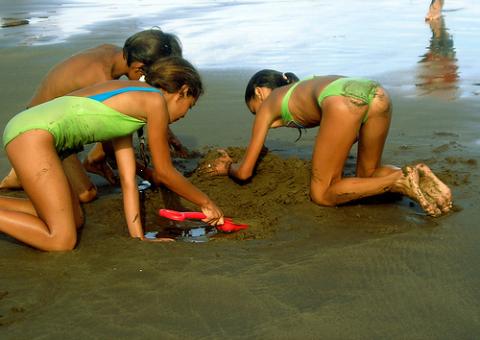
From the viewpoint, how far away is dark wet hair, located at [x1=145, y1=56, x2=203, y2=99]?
3.49 meters

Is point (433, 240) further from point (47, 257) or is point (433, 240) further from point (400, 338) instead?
point (47, 257)

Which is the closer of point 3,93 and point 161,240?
point 161,240

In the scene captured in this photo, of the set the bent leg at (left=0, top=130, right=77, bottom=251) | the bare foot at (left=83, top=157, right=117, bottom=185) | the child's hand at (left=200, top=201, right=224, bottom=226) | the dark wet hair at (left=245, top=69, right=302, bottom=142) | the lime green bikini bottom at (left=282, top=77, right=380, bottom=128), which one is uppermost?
the lime green bikini bottom at (left=282, top=77, right=380, bottom=128)

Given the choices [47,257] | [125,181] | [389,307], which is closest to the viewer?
[389,307]

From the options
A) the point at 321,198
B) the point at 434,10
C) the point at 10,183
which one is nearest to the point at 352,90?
the point at 321,198

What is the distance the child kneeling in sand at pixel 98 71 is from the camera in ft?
13.4

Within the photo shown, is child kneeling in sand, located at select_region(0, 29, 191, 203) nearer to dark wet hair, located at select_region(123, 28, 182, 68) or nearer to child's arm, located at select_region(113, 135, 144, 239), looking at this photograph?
dark wet hair, located at select_region(123, 28, 182, 68)

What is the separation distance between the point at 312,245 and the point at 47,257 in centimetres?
137

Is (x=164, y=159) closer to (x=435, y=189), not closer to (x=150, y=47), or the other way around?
(x=150, y=47)

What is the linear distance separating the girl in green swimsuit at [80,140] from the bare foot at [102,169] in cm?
99

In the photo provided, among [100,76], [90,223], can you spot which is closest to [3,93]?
[100,76]

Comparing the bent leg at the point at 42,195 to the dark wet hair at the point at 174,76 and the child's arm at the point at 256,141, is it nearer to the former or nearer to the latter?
the dark wet hair at the point at 174,76

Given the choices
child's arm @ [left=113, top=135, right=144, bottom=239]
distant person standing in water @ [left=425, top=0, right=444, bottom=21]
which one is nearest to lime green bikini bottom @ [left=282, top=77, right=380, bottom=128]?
child's arm @ [left=113, top=135, right=144, bottom=239]

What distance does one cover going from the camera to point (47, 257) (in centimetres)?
318
